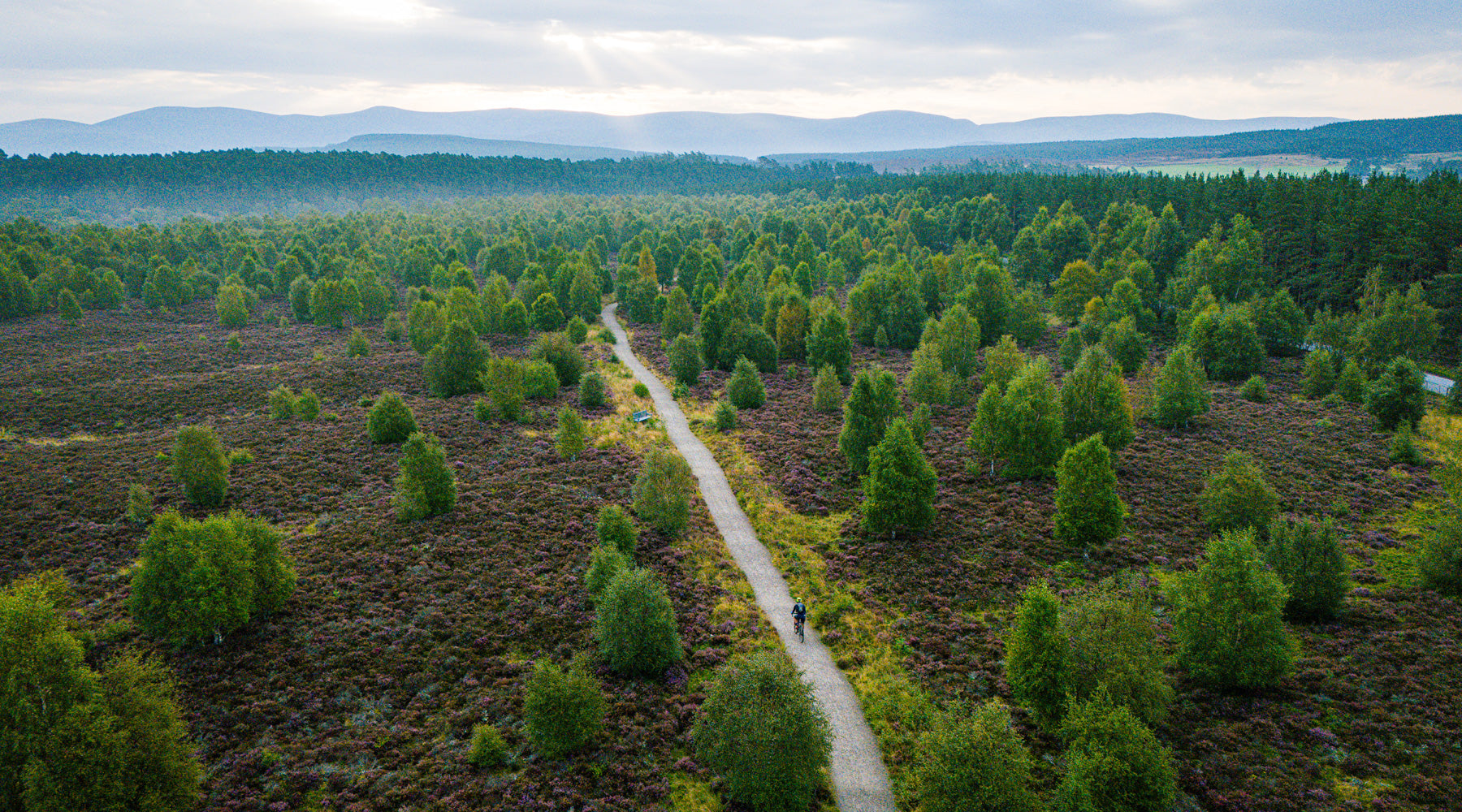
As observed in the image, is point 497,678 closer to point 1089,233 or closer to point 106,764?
point 106,764

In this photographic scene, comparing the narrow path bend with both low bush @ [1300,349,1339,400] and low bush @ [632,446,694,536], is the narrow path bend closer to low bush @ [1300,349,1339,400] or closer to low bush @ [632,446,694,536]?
low bush @ [632,446,694,536]

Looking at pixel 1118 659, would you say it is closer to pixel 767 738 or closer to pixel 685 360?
pixel 767 738

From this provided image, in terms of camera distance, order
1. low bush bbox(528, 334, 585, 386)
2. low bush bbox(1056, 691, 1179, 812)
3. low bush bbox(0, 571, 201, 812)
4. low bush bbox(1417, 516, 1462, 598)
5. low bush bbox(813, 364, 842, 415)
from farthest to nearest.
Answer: low bush bbox(528, 334, 585, 386) < low bush bbox(813, 364, 842, 415) < low bush bbox(1417, 516, 1462, 598) < low bush bbox(1056, 691, 1179, 812) < low bush bbox(0, 571, 201, 812)

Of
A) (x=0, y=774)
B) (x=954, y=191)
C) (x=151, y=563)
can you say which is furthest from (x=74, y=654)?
(x=954, y=191)

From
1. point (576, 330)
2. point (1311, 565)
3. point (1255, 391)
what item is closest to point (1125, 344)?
point (1255, 391)

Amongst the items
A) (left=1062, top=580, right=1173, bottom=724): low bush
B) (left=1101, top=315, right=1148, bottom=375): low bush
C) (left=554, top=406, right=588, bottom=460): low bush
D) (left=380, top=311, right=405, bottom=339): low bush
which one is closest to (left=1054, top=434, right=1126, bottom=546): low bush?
(left=1062, top=580, right=1173, bottom=724): low bush

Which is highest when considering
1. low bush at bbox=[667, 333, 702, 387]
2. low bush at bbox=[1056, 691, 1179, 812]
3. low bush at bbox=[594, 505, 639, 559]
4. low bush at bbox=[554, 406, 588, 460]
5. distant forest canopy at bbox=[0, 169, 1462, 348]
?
distant forest canopy at bbox=[0, 169, 1462, 348]
